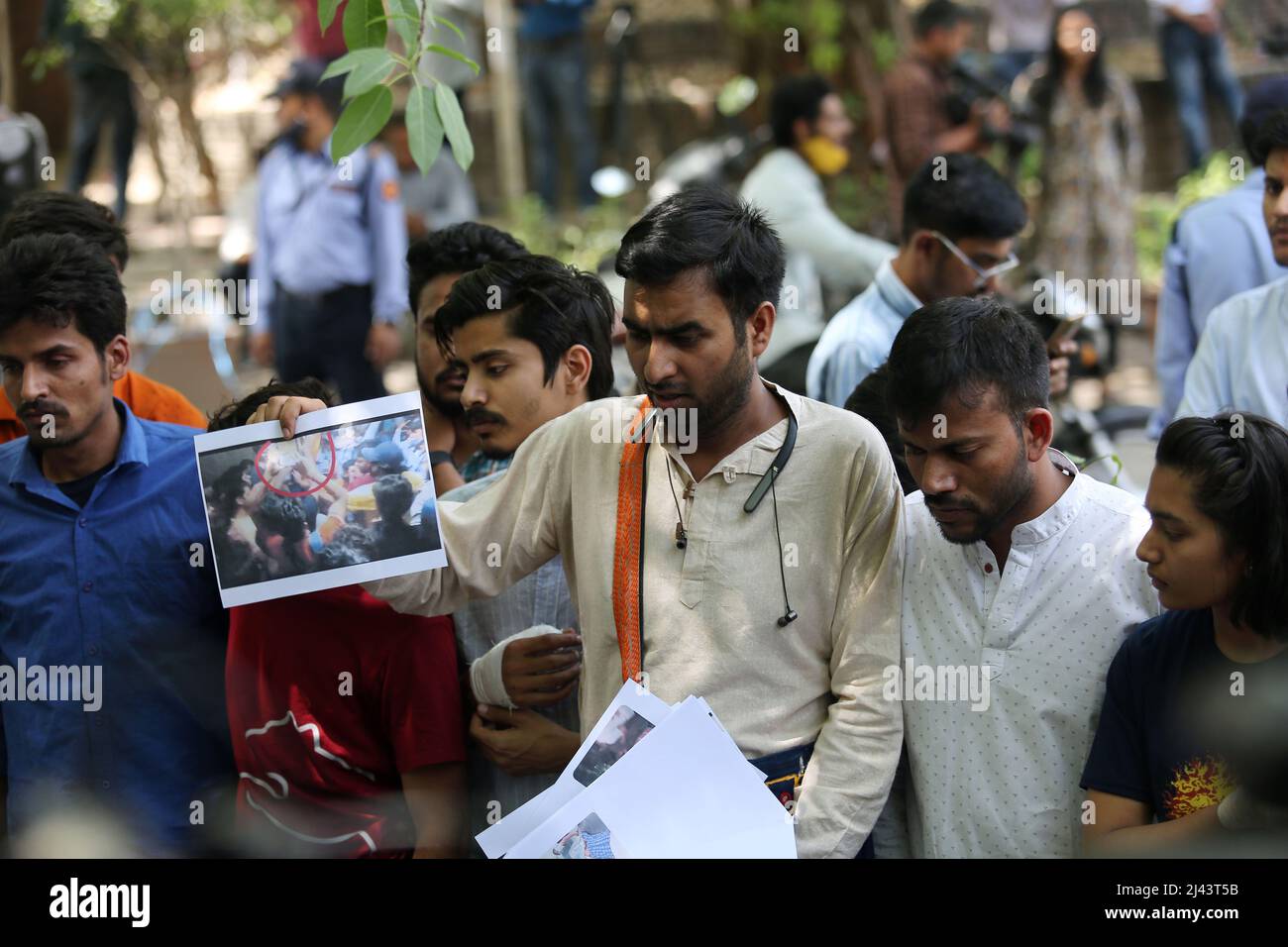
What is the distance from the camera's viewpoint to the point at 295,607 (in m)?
2.83

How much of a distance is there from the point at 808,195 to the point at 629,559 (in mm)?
3857

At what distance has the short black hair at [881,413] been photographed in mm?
3146

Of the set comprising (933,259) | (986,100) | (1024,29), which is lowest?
(933,259)

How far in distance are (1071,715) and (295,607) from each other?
1424mm

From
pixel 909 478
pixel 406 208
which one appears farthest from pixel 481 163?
pixel 909 478

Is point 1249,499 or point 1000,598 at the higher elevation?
point 1249,499

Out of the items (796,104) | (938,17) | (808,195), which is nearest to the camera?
(808,195)

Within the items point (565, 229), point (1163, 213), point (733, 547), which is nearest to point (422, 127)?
point (733, 547)

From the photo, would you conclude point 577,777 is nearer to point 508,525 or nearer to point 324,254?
point 508,525

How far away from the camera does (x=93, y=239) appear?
149 inches

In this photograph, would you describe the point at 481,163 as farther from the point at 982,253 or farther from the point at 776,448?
the point at 776,448

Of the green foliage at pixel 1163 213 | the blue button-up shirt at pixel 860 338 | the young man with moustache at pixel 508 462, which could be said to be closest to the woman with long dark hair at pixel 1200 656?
the young man with moustache at pixel 508 462

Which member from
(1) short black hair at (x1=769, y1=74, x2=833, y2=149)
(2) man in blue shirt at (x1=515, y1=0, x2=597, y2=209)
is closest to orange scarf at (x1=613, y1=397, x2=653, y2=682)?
(1) short black hair at (x1=769, y1=74, x2=833, y2=149)

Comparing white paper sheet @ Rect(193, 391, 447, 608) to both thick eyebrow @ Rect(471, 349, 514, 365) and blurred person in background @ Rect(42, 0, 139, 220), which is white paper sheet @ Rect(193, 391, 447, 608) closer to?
thick eyebrow @ Rect(471, 349, 514, 365)
